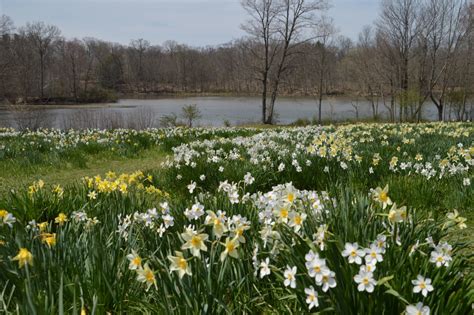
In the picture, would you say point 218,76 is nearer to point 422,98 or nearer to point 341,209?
point 422,98

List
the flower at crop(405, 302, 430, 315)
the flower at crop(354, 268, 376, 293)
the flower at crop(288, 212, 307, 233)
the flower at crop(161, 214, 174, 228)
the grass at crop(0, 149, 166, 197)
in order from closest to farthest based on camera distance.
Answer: the flower at crop(405, 302, 430, 315), the flower at crop(354, 268, 376, 293), the flower at crop(288, 212, 307, 233), the flower at crop(161, 214, 174, 228), the grass at crop(0, 149, 166, 197)

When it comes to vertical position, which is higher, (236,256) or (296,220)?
(296,220)

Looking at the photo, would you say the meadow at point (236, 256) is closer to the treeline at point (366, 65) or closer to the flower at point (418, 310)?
the flower at point (418, 310)

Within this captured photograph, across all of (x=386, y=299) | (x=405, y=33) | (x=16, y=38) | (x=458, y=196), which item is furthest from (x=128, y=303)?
(x=16, y=38)

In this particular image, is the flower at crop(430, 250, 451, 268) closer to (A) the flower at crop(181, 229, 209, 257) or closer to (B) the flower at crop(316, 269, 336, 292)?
(B) the flower at crop(316, 269, 336, 292)

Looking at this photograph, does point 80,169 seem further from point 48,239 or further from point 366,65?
point 366,65

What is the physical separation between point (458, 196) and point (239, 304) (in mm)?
3220

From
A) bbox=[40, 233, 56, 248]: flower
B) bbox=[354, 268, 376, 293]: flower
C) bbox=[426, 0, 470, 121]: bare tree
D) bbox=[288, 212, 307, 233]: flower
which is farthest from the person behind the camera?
bbox=[426, 0, 470, 121]: bare tree

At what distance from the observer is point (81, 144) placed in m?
9.38

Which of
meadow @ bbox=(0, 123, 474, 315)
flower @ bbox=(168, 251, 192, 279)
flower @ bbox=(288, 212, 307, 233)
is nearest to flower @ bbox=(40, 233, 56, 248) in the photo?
meadow @ bbox=(0, 123, 474, 315)

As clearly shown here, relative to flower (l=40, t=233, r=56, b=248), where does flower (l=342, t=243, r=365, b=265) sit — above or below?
above

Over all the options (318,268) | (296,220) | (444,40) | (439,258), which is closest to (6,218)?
(296,220)

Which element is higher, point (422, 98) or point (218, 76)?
point (218, 76)

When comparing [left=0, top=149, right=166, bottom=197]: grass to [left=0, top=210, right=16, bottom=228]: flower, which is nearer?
[left=0, top=210, right=16, bottom=228]: flower
